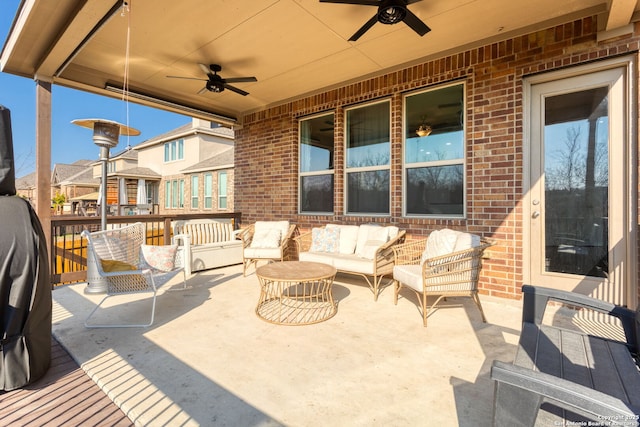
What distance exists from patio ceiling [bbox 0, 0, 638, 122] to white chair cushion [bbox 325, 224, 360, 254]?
2.27 meters

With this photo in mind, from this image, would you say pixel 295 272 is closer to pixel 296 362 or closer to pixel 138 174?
pixel 296 362

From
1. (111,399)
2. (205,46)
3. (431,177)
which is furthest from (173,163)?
(111,399)

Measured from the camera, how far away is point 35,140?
3.74m

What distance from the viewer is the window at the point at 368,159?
464cm

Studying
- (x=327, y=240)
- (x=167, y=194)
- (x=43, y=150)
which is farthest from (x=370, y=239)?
(x=167, y=194)

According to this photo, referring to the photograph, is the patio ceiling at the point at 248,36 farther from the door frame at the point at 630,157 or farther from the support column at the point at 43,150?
the door frame at the point at 630,157

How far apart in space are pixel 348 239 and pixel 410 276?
1427 mm

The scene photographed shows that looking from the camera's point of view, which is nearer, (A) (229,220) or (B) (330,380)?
(B) (330,380)

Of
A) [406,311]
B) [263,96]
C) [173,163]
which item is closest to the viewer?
[406,311]

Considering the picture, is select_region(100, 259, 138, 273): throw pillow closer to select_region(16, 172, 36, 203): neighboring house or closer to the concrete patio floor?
the concrete patio floor

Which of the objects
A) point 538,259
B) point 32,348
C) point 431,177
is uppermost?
point 431,177

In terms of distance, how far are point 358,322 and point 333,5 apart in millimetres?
3017

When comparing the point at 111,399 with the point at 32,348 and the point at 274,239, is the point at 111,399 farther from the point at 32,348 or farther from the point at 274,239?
the point at 274,239

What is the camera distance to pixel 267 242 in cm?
490
